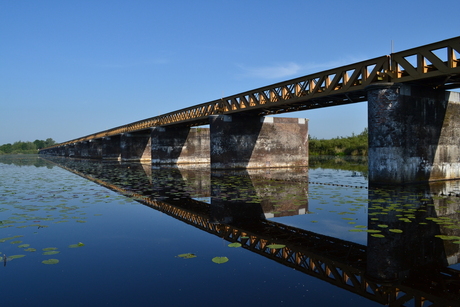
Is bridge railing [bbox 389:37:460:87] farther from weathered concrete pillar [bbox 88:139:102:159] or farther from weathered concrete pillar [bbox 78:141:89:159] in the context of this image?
weathered concrete pillar [bbox 78:141:89:159]

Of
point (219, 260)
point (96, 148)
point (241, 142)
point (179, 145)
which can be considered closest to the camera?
point (219, 260)

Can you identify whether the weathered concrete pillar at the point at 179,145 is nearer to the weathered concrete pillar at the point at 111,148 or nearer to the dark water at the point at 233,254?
the weathered concrete pillar at the point at 111,148

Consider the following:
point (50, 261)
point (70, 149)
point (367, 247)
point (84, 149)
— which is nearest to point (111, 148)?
point (84, 149)

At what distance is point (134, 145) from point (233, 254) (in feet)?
139

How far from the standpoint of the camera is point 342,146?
2197 inches

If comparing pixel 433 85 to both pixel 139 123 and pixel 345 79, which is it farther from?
pixel 139 123

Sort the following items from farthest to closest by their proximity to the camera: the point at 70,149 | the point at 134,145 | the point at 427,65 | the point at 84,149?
the point at 70,149, the point at 84,149, the point at 134,145, the point at 427,65

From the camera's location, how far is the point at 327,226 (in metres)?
5.95

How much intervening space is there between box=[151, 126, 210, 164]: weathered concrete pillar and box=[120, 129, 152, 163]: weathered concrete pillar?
962cm

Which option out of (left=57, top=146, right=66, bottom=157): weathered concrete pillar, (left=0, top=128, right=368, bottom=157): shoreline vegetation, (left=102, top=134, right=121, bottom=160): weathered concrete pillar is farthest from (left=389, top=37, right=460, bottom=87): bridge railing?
(left=57, top=146, right=66, bottom=157): weathered concrete pillar

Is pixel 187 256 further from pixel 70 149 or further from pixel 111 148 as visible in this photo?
pixel 70 149

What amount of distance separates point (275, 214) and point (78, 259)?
3.91 meters

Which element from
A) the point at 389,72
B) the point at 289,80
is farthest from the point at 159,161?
the point at 389,72

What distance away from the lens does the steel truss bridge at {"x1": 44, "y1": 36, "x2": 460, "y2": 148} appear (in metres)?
10.9
